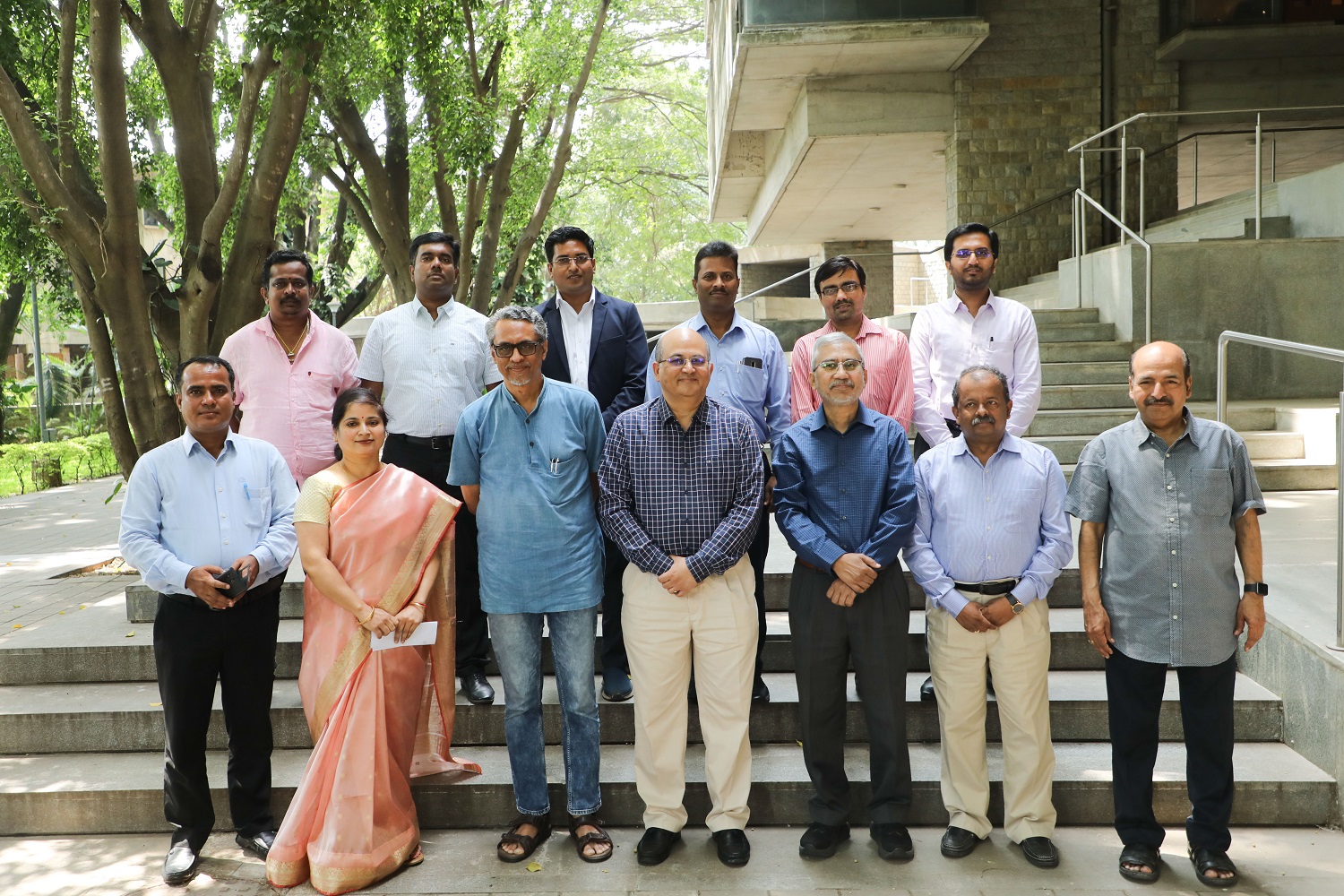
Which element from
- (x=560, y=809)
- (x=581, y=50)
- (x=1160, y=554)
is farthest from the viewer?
(x=581, y=50)

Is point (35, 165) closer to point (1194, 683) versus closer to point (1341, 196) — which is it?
point (1194, 683)

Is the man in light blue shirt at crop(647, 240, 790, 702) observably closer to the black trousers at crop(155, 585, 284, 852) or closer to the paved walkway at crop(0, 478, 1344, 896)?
the paved walkway at crop(0, 478, 1344, 896)

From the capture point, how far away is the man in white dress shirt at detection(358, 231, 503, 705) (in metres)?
4.66

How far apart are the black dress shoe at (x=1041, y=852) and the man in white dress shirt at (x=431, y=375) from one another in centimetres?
237

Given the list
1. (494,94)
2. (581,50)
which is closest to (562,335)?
(494,94)

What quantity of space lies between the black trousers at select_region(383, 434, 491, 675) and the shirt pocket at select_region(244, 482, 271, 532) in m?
0.70

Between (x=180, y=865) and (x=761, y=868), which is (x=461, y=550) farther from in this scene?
(x=761, y=868)

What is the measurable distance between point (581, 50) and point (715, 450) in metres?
11.6

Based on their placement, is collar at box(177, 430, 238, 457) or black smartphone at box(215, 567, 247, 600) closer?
black smartphone at box(215, 567, 247, 600)

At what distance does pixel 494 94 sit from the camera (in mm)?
12945

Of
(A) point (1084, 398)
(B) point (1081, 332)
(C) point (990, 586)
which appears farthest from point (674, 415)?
(B) point (1081, 332)

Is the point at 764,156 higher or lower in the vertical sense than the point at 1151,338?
higher

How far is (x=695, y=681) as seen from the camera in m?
3.96

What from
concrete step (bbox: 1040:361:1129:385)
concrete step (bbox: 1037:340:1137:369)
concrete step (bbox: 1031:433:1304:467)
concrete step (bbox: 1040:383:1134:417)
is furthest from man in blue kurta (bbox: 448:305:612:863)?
concrete step (bbox: 1037:340:1137:369)
